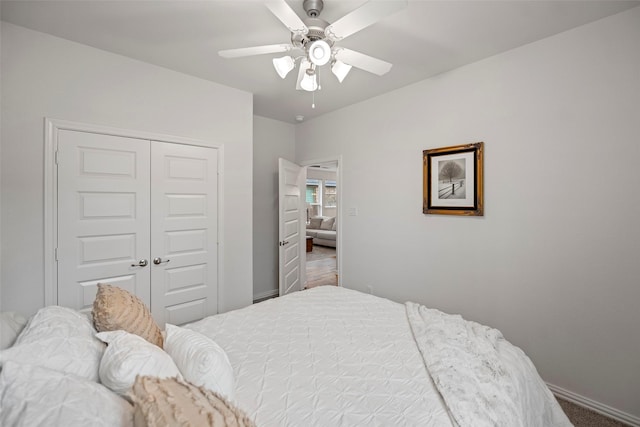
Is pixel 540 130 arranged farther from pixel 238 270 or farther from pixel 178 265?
pixel 178 265

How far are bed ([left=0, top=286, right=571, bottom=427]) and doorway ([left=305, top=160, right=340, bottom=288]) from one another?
13.2 ft

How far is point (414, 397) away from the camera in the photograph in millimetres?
1146

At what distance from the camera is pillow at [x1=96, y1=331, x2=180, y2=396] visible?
0.90 m

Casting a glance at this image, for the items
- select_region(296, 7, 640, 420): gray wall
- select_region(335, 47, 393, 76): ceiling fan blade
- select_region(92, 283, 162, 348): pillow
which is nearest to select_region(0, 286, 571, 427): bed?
select_region(92, 283, 162, 348): pillow

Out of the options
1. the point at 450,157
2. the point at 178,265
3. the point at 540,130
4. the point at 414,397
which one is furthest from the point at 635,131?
the point at 178,265

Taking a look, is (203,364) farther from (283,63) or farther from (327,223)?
(327,223)

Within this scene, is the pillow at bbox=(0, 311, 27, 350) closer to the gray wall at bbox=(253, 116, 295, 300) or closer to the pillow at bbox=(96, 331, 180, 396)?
the pillow at bbox=(96, 331, 180, 396)

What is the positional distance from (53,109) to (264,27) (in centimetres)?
172

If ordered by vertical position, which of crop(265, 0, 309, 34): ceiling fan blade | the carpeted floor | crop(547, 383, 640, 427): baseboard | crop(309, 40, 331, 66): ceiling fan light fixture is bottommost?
the carpeted floor

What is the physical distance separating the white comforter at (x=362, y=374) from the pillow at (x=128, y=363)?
13.6 inches

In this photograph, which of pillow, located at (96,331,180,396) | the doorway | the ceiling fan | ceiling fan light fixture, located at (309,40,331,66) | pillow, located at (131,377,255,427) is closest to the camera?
pillow, located at (131,377,255,427)

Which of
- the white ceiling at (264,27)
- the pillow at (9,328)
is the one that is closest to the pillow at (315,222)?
the white ceiling at (264,27)

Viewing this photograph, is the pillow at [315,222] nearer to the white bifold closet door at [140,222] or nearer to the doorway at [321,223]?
the doorway at [321,223]

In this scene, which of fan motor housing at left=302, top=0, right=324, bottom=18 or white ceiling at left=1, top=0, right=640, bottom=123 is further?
white ceiling at left=1, top=0, right=640, bottom=123
